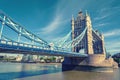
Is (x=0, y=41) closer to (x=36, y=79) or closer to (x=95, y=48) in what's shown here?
(x=36, y=79)

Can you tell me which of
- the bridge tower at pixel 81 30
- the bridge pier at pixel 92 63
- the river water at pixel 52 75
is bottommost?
the river water at pixel 52 75

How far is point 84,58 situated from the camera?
48031mm

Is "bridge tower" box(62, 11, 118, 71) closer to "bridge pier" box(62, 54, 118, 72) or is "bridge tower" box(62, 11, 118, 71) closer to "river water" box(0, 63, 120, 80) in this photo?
"bridge pier" box(62, 54, 118, 72)

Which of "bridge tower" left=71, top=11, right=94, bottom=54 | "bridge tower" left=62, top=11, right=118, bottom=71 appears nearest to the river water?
"bridge tower" left=62, top=11, right=118, bottom=71

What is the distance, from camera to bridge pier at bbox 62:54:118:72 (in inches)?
1672

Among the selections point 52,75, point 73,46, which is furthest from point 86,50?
point 52,75

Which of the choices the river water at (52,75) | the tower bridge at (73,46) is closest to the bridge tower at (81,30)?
the tower bridge at (73,46)

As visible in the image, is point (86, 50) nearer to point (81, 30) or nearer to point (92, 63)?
point (81, 30)

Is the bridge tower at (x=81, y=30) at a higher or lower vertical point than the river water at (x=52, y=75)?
higher

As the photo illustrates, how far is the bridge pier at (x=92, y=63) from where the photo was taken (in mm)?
42469

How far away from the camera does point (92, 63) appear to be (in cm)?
4456

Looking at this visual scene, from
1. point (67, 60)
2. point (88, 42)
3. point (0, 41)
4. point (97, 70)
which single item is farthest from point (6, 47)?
point (88, 42)

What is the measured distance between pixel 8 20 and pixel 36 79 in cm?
1141

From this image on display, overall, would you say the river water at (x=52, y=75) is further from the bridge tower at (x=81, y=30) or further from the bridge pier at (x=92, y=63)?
the bridge tower at (x=81, y=30)
